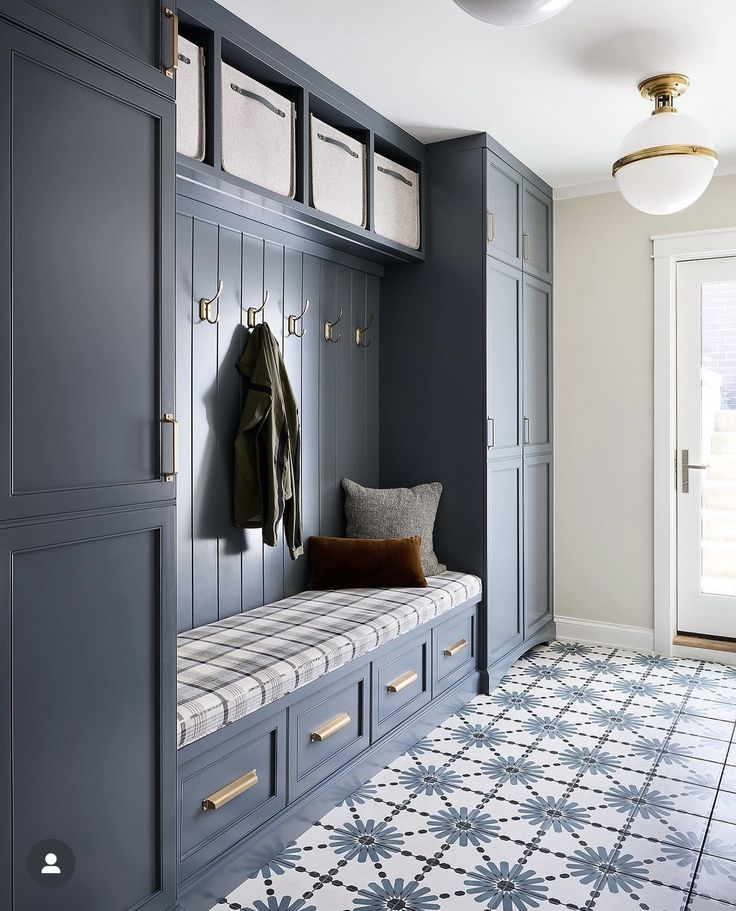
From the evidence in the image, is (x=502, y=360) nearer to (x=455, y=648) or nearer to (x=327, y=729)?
(x=455, y=648)

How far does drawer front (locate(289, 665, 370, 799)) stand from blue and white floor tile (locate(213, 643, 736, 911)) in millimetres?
152

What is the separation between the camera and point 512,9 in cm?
161

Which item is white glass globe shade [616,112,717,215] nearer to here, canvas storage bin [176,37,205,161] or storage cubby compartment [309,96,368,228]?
storage cubby compartment [309,96,368,228]

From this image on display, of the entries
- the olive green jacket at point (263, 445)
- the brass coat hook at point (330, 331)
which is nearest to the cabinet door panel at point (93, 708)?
the olive green jacket at point (263, 445)

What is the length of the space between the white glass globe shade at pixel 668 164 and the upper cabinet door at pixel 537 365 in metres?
1.14

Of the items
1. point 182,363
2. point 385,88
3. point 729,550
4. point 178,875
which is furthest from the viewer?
point 729,550

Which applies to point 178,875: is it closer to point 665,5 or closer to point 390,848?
point 390,848

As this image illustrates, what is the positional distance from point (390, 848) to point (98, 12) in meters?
2.28

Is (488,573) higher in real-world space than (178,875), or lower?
higher

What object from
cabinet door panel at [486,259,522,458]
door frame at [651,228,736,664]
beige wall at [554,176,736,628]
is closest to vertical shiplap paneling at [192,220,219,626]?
cabinet door panel at [486,259,522,458]

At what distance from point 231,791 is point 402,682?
3.23 ft

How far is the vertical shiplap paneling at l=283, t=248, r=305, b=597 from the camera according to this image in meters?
3.08

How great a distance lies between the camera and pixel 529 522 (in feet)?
13.0

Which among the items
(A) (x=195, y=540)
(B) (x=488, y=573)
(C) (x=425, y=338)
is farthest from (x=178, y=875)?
(C) (x=425, y=338)
